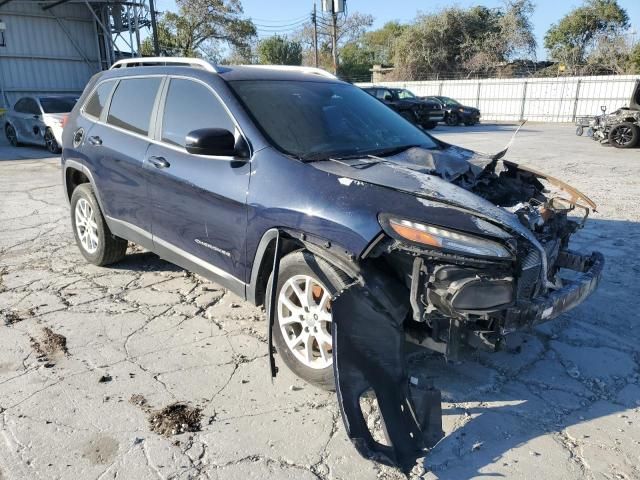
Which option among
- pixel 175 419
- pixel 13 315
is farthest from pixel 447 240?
pixel 13 315

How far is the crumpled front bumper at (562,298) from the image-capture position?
8.77 feet

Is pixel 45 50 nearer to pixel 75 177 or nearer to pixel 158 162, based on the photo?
pixel 75 177

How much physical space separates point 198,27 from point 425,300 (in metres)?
45.2

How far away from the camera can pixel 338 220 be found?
2.76 meters

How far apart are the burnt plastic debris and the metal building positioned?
24.3 meters

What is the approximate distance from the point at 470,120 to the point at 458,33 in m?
21.0

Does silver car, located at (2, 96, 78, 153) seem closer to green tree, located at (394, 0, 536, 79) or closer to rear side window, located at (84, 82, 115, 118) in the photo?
rear side window, located at (84, 82, 115, 118)

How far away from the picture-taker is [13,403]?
3025 mm

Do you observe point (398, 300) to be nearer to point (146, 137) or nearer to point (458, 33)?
point (146, 137)

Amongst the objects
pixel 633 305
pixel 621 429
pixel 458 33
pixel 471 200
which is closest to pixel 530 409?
pixel 621 429

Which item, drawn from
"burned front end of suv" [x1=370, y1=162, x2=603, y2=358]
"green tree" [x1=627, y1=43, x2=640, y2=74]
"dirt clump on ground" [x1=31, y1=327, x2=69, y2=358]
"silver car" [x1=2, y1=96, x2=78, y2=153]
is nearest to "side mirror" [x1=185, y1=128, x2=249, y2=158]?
"burned front end of suv" [x1=370, y1=162, x2=603, y2=358]

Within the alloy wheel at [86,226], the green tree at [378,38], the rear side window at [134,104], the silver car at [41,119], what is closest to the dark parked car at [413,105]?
the silver car at [41,119]

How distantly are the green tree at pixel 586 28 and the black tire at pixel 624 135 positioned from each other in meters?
27.1

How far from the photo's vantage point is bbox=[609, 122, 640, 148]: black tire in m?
13.9
